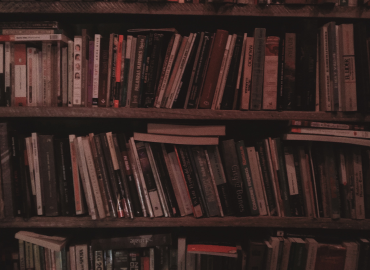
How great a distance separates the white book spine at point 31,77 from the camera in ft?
3.12

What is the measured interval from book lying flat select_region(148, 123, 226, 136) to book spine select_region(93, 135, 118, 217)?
0.68 ft

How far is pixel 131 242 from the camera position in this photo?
100cm

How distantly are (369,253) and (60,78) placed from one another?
1385 mm

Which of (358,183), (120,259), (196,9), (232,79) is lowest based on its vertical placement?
(120,259)

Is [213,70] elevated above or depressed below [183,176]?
above

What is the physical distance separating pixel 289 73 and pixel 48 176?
1.01m

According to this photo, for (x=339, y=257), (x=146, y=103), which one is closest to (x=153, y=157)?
(x=146, y=103)

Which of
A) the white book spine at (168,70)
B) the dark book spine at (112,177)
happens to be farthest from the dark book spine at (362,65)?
the dark book spine at (112,177)

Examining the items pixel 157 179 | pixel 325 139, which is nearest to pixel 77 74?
pixel 157 179

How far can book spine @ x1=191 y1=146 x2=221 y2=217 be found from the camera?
99cm

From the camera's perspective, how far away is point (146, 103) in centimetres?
97

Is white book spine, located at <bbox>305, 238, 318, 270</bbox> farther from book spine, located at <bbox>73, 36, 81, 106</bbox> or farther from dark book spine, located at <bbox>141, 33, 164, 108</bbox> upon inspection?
book spine, located at <bbox>73, 36, 81, 106</bbox>

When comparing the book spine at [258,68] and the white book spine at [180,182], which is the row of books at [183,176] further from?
the book spine at [258,68]

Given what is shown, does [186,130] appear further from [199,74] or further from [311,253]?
[311,253]
